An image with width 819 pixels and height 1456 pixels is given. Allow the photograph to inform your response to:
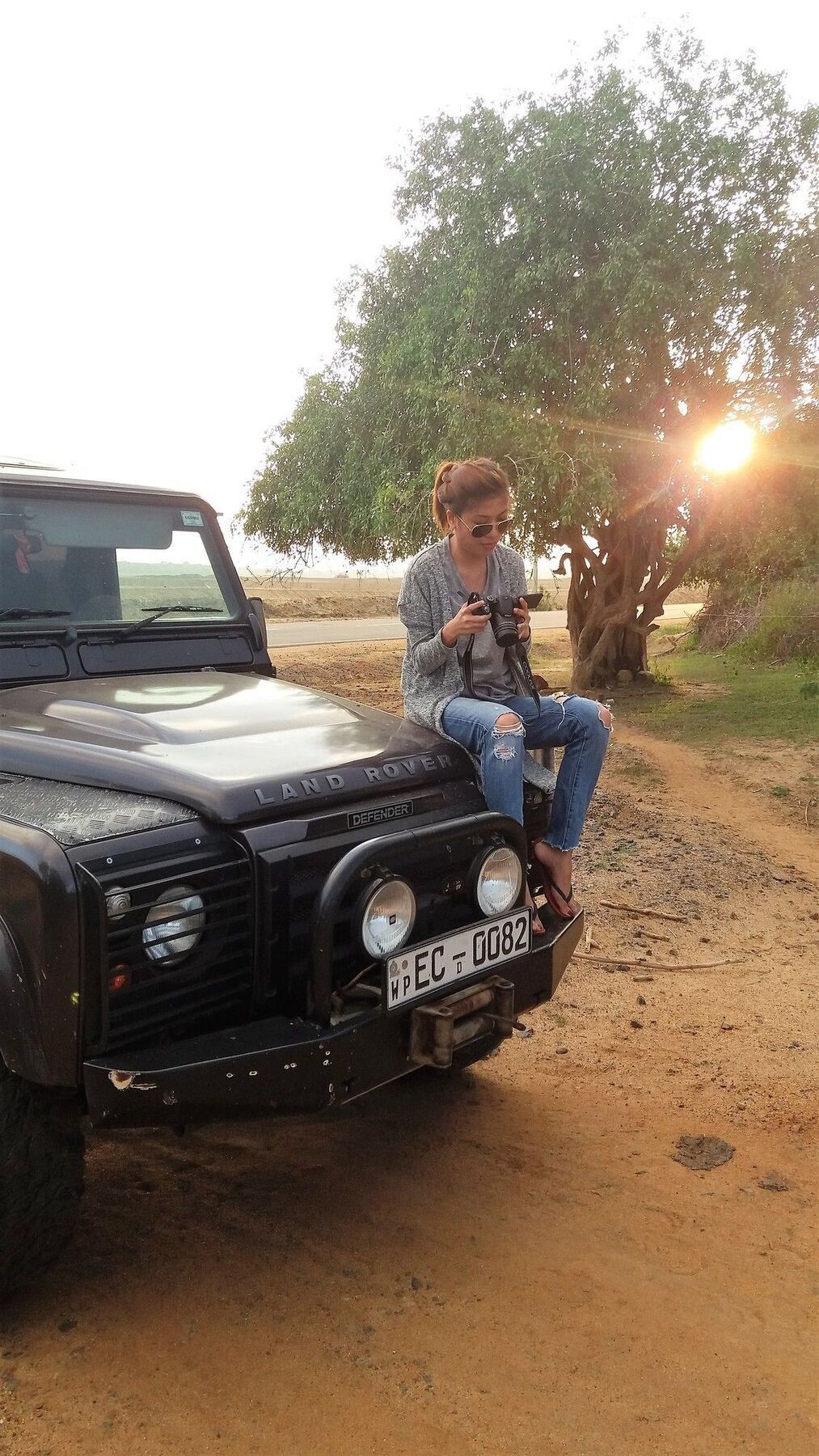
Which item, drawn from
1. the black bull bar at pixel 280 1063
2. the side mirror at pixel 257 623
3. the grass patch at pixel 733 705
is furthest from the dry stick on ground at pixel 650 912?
the grass patch at pixel 733 705

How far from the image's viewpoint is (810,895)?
6.25 meters

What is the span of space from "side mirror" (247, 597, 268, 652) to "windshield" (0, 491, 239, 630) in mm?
77

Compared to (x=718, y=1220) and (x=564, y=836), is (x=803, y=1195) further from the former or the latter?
(x=564, y=836)

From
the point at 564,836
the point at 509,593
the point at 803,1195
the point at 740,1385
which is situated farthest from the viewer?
the point at 509,593

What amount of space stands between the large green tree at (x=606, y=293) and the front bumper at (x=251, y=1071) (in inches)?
379

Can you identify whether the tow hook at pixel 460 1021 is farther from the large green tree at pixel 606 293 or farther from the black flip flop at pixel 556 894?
the large green tree at pixel 606 293

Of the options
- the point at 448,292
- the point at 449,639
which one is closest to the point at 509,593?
the point at 449,639

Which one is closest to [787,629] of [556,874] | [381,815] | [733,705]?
[733,705]

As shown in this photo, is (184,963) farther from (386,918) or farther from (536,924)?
(536,924)

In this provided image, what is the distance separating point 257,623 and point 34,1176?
2313mm

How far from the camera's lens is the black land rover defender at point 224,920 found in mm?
2439

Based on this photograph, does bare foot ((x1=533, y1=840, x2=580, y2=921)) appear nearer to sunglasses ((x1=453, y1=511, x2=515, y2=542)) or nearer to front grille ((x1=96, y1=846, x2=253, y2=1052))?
sunglasses ((x1=453, y1=511, x2=515, y2=542))

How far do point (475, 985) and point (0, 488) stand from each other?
233 cm

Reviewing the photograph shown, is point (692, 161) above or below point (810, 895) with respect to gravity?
above
